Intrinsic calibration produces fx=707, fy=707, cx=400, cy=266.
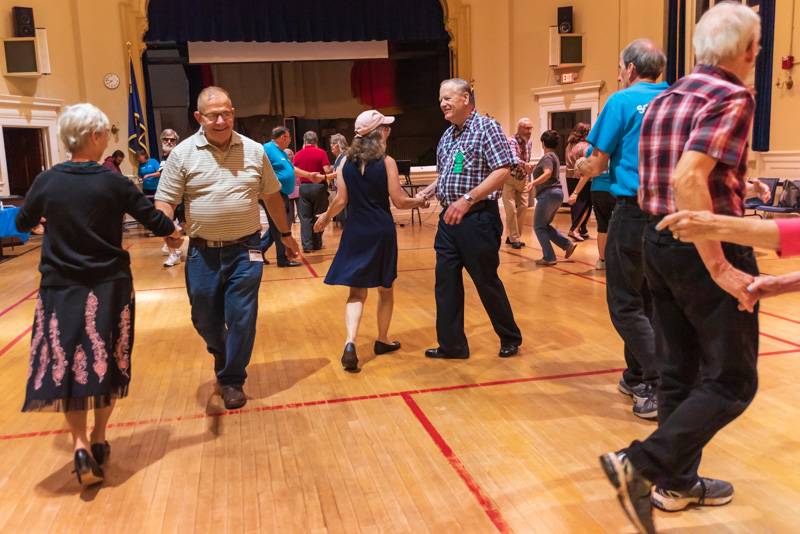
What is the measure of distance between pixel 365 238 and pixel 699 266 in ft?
7.35

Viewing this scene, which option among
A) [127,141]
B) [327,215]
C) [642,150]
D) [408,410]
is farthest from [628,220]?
[127,141]

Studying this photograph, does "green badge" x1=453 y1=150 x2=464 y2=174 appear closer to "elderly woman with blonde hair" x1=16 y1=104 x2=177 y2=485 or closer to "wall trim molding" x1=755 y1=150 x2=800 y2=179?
"elderly woman with blonde hair" x1=16 y1=104 x2=177 y2=485

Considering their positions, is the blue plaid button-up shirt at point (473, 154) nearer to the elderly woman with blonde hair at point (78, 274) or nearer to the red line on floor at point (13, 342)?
the elderly woman with blonde hair at point (78, 274)

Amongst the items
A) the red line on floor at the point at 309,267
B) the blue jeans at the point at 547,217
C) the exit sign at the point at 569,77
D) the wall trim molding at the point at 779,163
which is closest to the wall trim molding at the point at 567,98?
the exit sign at the point at 569,77

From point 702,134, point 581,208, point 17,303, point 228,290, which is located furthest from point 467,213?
point 581,208

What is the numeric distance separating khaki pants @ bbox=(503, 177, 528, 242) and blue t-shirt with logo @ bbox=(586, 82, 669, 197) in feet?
16.8

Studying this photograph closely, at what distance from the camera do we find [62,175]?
2461mm

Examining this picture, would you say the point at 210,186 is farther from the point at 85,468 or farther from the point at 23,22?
the point at 23,22

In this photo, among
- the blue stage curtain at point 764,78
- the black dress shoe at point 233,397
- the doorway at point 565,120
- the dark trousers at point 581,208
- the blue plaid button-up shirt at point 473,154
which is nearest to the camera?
the black dress shoe at point 233,397

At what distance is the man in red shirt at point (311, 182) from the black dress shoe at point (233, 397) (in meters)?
4.66

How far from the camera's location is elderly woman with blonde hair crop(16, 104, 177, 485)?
2453mm

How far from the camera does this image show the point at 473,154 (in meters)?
3.72

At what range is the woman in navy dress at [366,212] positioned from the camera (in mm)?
3799

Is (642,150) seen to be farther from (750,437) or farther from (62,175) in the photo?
(62,175)
